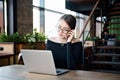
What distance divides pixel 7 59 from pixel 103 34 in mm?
2996

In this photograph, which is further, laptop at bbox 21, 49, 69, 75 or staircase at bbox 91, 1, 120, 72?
staircase at bbox 91, 1, 120, 72

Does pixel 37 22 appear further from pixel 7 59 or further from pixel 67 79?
pixel 67 79

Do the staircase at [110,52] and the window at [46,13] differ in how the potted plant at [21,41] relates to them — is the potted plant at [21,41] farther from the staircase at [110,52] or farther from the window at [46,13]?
the window at [46,13]

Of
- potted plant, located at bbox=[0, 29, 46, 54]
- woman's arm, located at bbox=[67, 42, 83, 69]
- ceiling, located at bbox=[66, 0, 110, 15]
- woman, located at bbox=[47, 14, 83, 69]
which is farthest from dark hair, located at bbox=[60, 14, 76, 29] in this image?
ceiling, located at bbox=[66, 0, 110, 15]

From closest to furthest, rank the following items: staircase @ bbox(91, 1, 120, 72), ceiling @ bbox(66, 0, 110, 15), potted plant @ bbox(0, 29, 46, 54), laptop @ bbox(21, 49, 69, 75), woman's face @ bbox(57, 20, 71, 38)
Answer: laptop @ bbox(21, 49, 69, 75) < woman's face @ bbox(57, 20, 71, 38) < potted plant @ bbox(0, 29, 46, 54) < staircase @ bbox(91, 1, 120, 72) < ceiling @ bbox(66, 0, 110, 15)

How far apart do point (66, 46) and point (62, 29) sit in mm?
186

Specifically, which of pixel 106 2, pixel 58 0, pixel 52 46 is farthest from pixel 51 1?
pixel 52 46

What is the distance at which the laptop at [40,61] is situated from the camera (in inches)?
64.9

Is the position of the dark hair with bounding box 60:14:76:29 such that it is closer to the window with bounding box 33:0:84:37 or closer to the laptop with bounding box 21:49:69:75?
the laptop with bounding box 21:49:69:75

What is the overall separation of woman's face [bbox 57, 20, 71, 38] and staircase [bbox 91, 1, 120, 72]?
3.06 m

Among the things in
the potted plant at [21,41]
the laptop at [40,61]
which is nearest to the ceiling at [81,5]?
the potted plant at [21,41]

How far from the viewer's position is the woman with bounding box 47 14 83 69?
206 cm

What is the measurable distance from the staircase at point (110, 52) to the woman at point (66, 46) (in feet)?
9.77

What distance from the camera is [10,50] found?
4.46 metres
